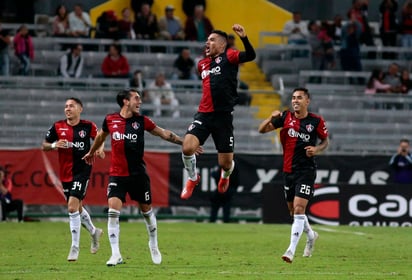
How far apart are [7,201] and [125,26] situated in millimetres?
8363

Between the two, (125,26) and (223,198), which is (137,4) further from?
(223,198)

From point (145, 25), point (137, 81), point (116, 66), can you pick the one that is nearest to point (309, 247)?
point (137, 81)

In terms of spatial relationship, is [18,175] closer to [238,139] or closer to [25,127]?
[25,127]

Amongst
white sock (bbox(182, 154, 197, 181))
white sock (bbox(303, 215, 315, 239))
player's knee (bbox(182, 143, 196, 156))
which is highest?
player's knee (bbox(182, 143, 196, 156))

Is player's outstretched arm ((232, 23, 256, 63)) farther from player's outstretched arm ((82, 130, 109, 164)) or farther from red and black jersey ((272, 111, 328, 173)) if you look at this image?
player's outstretched arm ((82, 130, 109, 164))

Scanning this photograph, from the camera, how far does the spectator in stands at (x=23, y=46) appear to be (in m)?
33.1

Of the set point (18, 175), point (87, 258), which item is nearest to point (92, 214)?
point (18, 175)

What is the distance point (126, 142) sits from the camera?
1683 centimetres

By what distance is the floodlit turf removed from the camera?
15914 mm

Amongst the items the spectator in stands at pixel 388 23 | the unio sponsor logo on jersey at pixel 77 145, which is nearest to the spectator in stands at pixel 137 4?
the spectator in stands at pixel 388 23

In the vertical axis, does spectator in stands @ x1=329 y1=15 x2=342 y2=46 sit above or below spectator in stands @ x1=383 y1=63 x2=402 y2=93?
above

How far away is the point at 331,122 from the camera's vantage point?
3341 cm

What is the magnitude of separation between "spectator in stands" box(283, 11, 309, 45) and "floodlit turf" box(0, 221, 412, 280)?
10.1m

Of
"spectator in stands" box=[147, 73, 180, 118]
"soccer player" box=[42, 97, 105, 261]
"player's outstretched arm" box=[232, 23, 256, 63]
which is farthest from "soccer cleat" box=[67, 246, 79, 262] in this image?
"spectator in stands" box=[147, 73, 180, 118]
